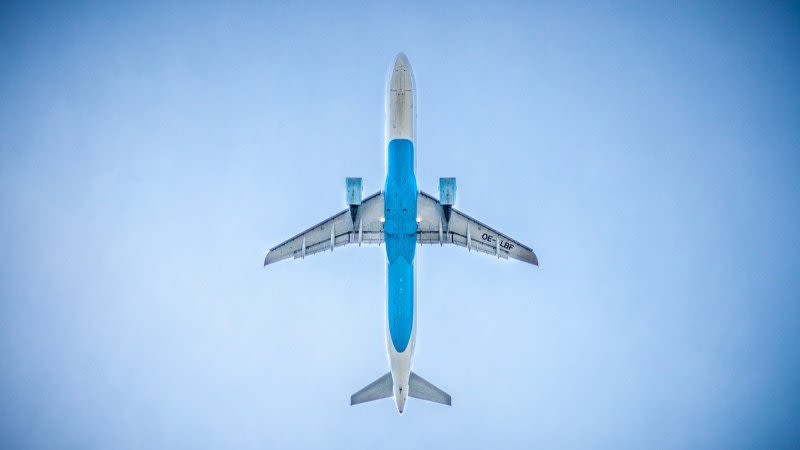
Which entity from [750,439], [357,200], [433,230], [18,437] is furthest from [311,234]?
[750,439]

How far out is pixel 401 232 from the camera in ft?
103

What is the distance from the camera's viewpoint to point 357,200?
106 feet

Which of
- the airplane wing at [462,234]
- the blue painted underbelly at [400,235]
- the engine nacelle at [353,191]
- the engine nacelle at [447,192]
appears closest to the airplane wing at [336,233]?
the airplane wing at [462,234]

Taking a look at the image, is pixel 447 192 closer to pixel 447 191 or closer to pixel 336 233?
pixel 447 191

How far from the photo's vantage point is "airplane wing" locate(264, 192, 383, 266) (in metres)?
36.5

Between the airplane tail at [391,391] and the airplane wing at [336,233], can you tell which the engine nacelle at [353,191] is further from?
the airplane tail at [391,391]

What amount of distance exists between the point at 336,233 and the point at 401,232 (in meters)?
7.75

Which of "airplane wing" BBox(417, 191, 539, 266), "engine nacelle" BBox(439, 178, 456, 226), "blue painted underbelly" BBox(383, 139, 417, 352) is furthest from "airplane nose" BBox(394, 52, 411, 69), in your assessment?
"airplane wing" BBox(417, 191, 539, 266)

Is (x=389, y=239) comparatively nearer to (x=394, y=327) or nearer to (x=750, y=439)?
(x=394, y=327)

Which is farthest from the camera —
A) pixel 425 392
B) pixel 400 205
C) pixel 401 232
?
pixel 425 392

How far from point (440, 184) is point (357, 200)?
5509 millimetres

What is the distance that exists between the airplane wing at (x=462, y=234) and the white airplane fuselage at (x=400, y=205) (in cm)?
473

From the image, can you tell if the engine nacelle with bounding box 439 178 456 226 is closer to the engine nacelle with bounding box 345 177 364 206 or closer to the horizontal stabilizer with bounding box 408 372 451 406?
the engine nacelle with bounding box 345 177 364 206

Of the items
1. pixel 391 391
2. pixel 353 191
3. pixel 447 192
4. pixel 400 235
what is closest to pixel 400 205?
pixel 400 235
